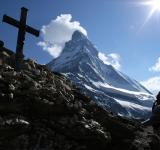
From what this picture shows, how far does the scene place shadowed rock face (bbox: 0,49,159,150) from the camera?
1705 cm

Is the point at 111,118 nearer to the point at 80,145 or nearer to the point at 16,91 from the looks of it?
the point at 80,145

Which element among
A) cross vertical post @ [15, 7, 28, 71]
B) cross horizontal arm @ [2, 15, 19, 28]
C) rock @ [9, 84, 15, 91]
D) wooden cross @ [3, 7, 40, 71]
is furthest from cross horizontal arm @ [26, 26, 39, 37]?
rock @ [9, 84, 15, 91]

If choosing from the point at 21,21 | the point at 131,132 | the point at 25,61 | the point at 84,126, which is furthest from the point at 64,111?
the point at 21,21

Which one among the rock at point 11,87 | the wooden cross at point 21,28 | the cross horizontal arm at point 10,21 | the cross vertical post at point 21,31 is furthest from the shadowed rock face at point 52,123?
the cross horizontal arm at point 10,21

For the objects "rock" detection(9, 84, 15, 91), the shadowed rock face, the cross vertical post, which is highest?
the cross vertical post

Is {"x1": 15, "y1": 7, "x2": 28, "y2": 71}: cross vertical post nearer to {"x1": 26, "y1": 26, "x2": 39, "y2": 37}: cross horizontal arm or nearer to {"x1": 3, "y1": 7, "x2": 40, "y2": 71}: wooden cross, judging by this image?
{"x1": 3, "y1": 7, "x2": 40, "y2": 71}: wooden cross

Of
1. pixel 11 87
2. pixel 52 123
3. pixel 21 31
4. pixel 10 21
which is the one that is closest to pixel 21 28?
pixel 21 31

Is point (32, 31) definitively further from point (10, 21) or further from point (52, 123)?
point (52, 123)

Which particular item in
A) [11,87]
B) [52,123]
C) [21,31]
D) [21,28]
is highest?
[21,28]

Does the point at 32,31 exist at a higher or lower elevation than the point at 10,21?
higher

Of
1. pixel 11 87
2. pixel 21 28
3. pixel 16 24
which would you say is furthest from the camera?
pixel 21 28

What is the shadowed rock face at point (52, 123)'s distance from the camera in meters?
17.1

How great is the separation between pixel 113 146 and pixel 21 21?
1249 cm

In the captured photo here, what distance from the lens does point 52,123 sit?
1825 cm
